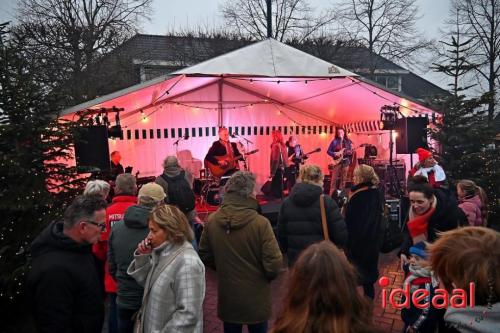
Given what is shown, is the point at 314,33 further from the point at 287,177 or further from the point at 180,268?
the point at 180,268

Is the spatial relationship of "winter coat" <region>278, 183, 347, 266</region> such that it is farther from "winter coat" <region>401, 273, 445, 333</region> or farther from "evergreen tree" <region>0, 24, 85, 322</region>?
"evergreen tree" <region>0, 24, 85, 322</region>

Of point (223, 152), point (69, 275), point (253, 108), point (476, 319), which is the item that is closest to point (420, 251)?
point (476, 319)

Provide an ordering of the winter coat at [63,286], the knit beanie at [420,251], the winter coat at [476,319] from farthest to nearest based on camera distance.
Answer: the knit beanie at [420,251]
the winter coat at [63,286]
the winter coat at [476,319]

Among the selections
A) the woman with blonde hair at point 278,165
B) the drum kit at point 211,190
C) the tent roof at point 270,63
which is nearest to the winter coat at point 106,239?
the tent roof at point 270,63

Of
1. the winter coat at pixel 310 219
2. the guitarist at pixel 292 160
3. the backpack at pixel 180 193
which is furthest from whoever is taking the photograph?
the guitarist at pixel 292 160

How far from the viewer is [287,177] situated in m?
10.7

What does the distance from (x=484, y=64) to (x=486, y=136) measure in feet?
40.6

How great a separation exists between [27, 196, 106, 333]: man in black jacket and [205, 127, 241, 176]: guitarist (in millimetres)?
7421

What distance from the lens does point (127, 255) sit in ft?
9.30

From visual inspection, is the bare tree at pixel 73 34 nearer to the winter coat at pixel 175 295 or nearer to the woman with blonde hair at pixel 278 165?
the woman with blonde hair at pixel 278 165

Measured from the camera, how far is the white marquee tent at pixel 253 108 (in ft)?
24.0

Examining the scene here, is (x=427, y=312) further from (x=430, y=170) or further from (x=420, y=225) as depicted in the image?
(x=430, y=170)

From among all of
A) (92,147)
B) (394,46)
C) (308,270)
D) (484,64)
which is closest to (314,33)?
(394,46)

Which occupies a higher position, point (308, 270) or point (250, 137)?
point (250, 137)
